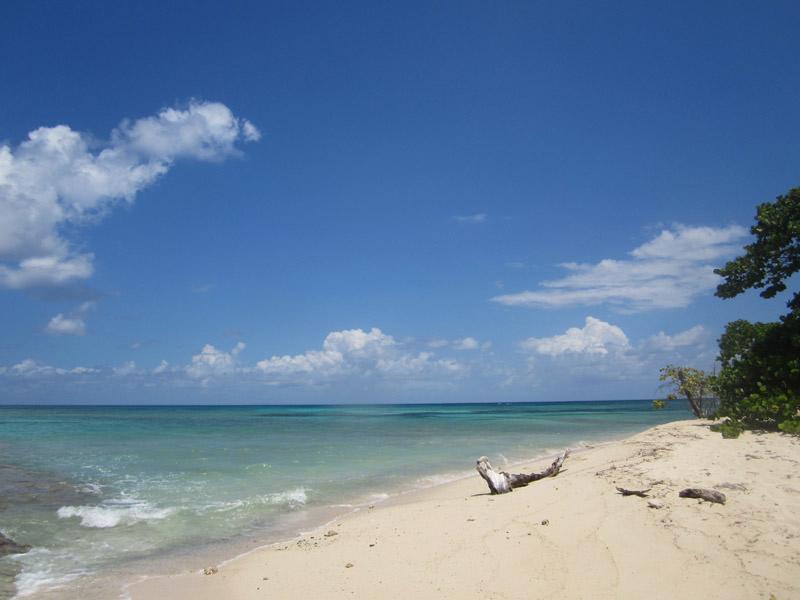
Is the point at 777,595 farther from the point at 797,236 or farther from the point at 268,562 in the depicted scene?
the point at 797,236

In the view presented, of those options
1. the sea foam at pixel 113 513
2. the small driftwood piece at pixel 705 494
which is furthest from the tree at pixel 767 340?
the sea foam at pixel 113 513

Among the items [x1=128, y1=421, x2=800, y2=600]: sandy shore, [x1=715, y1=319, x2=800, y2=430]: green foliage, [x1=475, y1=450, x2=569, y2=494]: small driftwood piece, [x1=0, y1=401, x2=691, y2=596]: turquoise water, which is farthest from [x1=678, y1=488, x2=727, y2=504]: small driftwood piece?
[x1=0, y1=401, x2=691, y2=596]: turquoise water

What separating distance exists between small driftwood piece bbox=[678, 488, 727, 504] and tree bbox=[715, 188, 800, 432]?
207 inches

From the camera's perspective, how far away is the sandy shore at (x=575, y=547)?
20.1 ft

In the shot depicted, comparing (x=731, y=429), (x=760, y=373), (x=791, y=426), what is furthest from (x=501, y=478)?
(x=760, y=373)

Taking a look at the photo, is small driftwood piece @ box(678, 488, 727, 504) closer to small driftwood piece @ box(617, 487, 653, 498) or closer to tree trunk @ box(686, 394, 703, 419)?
small driftwood piece @ box(617, 487, 653, 498)

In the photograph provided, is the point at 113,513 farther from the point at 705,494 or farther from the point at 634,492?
the point at 705,494

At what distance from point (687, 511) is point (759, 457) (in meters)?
3.35

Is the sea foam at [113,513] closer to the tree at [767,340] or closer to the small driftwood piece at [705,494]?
the small driftwood piece at [705,494]

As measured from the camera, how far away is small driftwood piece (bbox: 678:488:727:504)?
7893 millimetres

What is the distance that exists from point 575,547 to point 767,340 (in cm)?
1087

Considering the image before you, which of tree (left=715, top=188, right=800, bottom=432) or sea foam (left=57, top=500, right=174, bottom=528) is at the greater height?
tree (left=715, top=188, right=800, bottom=432)

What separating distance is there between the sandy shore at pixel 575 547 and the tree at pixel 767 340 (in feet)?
5.90

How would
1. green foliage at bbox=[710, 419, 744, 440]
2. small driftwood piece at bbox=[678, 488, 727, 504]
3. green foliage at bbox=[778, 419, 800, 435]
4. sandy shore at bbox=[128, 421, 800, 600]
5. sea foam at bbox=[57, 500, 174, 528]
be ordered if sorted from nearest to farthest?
sandy shore at bbox=[128, 421, 800, 600], small driftwood piece at bbox=[678, 488, 727, 504], green foliage at bbox=[778, 419, 800, 435], sea foam at bbox=[57, 500, 174, 528], green foliage at bbox=[710, 419, 744, 440]
